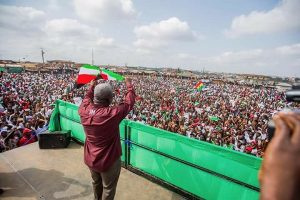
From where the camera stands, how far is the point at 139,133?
161 inches

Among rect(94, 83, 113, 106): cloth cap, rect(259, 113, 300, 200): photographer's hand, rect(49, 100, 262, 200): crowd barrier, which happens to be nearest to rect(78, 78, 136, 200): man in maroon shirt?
rect(94, 83, 113, 106): cloth cap

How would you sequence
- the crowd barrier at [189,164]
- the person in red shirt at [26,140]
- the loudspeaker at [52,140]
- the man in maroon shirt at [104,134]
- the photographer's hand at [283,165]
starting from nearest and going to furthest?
the photographer's hand at [283,165]
the man in maroon shirt at [104,134]
the crowd barrier at [189,164]
the loudspeaker at [52,140]
the person in red shirt at [26,140]

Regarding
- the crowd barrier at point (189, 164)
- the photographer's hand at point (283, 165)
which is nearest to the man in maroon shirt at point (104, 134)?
the crowd barrier at point (189, 164)

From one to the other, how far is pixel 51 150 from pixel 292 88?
16.3 feet

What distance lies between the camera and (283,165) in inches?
26.6

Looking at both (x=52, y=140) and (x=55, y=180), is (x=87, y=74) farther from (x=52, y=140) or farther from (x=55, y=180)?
(x=55, y=180)

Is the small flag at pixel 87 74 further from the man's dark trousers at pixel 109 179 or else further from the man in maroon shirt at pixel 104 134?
the man's dark trousers at pixel 109 179

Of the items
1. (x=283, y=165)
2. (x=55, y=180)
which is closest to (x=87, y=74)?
(x=55, y=180)

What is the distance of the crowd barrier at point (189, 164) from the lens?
3.03 m

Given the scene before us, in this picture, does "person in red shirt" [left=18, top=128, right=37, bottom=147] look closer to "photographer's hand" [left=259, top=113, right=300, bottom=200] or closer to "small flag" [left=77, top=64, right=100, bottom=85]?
"small flag" [left=77, top=64, right=100, bottom=85]

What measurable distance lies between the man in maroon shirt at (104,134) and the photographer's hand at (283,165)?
1.92 metres

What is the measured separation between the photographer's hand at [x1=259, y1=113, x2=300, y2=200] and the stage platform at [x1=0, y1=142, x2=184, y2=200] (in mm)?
3122

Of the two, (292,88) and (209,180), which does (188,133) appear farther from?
(292,88)

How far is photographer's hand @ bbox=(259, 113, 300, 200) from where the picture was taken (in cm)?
66
